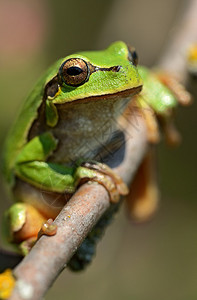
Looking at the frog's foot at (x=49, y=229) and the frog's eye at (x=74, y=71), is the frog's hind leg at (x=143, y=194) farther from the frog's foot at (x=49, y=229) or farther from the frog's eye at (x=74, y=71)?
the frog's foot at (x=49, y=229)

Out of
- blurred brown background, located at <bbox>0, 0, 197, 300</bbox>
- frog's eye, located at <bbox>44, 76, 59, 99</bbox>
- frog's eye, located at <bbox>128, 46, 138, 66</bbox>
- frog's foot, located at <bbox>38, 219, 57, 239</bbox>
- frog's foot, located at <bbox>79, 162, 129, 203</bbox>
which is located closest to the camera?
frog's foot, located at <bbox>38, 219, 57, 239</bbox>

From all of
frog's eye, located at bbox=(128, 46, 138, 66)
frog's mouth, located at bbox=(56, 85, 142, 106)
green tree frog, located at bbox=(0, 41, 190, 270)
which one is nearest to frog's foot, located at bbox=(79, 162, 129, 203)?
green tree frog, located at bbox=(0, 41, 190, 270)

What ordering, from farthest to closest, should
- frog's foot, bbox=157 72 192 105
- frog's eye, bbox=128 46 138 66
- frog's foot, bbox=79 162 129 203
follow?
1. frog's foot, bbox=157 72 192 105
2. frog's eye, bbox=128 46 138 66
3. frog's foot, bbox=79 162 129 203

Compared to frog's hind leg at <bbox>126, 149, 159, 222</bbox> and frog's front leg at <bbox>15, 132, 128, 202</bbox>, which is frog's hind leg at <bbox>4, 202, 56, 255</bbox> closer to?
frog's front leg at <bbox>15, 132, 128, 202</bbox>

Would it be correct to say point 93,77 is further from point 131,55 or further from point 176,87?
point 176,87

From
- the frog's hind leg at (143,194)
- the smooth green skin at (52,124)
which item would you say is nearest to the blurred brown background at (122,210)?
the frog's hind leg at (143,194)

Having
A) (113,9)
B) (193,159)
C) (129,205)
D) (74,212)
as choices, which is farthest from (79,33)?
(74,212)
